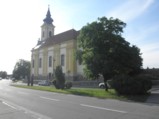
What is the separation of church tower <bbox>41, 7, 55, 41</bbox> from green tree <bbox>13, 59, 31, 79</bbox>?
34.1 meters

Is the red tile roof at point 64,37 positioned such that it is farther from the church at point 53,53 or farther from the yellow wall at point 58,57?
the yellow wall at point 58,57

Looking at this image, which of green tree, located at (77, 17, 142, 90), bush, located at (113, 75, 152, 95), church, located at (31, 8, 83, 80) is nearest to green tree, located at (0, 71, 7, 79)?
church, located at (31, 8, 83, 80)

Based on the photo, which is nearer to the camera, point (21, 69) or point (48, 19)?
point (48, 19)

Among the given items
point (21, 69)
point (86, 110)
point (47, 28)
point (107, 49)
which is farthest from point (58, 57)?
point (86, 110)

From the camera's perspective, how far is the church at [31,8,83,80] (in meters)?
69.6

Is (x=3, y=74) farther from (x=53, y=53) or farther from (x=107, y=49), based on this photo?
(x=107, y=49)

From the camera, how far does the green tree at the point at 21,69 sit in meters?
124

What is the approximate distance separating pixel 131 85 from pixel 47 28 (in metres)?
73.9

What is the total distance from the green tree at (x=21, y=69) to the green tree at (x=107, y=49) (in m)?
97.9

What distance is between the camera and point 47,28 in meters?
94.1

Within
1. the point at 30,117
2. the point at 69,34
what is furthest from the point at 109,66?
the point at 69,34

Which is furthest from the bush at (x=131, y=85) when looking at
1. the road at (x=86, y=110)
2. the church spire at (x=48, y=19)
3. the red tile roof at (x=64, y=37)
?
the church spire at (x=48, y=19)

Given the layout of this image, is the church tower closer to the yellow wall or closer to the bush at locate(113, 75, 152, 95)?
the yellow wall

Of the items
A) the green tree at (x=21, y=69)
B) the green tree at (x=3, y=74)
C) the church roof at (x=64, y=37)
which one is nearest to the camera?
the church roof at (x=64, y=37)
